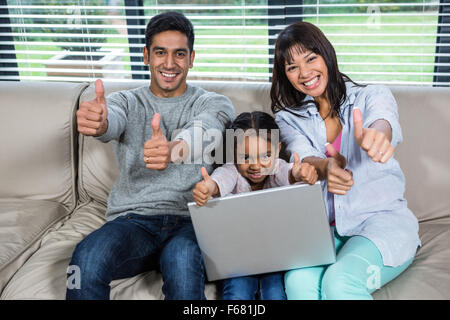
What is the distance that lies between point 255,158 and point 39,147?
A: 0.86 metres

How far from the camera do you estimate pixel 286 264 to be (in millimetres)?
1155

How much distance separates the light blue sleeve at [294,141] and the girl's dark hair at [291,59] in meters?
0.05

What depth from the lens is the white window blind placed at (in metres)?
2.12

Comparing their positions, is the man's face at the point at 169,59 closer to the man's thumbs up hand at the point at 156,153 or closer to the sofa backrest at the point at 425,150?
the man's thumbs up hand at the point at 156,153

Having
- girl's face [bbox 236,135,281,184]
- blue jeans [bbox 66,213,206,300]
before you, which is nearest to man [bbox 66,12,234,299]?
blue jeans [bbox 66,213,206,300]

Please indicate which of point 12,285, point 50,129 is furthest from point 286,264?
point 50,129

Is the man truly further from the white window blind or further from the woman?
the white window blind

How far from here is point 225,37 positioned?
7.47 ft

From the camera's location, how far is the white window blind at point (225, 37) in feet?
6.96

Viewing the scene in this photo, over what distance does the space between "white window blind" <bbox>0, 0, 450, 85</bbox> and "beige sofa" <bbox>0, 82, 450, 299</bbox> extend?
64 cm

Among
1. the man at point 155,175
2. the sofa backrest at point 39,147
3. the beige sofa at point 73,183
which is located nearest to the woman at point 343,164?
the beige sofa at point 73,183
